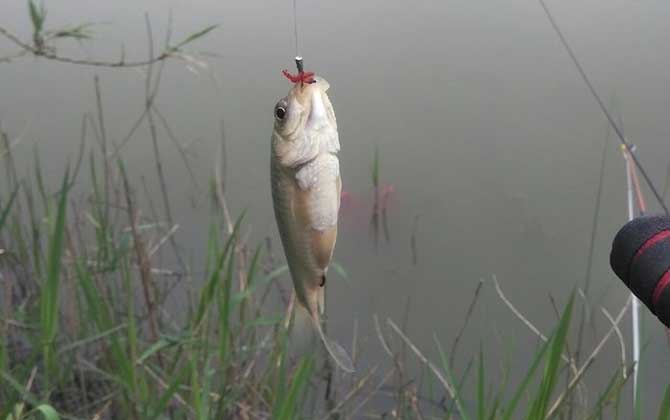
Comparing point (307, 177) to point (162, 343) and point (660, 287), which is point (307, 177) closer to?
point (660, 287)

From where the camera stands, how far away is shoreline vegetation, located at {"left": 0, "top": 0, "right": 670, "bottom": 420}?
1.53 m

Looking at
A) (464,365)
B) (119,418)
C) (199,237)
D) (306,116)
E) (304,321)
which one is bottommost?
(464,365)

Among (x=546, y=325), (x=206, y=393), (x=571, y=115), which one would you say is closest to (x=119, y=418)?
(x=206, y=393)

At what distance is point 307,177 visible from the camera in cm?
96

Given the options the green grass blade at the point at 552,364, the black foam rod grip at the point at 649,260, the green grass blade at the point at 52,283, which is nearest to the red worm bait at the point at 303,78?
the black foam rod grip at the point at 649,260

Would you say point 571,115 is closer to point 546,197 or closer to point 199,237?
point 546,197

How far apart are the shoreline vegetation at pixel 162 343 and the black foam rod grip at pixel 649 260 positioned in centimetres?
45

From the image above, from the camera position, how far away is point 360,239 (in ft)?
9.39

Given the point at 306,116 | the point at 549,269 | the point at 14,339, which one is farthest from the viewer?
the point at 549,269

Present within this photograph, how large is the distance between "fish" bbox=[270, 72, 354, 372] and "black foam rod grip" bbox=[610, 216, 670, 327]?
0.33 m

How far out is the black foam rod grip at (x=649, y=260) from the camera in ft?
2.49

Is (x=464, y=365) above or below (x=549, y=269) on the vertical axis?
below

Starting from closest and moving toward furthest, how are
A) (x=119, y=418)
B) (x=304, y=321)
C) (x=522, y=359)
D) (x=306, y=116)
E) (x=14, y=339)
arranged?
(x=306, y=116), (x=304, y=321), (x=119, y=418), (x=14, y=339), (x=522, y=359)

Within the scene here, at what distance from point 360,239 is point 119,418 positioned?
122 centimetres
